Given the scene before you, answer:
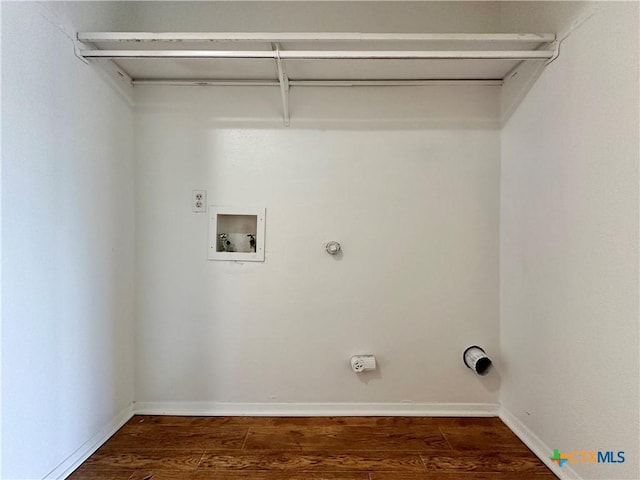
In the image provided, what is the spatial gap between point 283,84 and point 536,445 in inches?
92.3

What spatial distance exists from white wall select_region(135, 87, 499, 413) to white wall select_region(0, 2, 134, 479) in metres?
0.22

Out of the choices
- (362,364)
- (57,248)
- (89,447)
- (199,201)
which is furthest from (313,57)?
(89,447)

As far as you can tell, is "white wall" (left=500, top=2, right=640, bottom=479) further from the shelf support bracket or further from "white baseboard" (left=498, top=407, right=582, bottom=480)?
the shelf support bracket

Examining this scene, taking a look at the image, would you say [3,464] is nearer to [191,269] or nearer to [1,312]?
[1,312]

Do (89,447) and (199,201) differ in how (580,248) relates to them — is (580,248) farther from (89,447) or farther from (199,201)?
(89,447)

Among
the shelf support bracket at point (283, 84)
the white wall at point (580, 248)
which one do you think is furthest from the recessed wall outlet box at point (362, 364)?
the shelf support bracket at point (283, 84)

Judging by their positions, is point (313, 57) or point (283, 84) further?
point (283, 84)

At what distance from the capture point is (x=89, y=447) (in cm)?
157

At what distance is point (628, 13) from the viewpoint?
1121 millimetres

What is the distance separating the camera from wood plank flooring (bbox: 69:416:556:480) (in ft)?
4.73

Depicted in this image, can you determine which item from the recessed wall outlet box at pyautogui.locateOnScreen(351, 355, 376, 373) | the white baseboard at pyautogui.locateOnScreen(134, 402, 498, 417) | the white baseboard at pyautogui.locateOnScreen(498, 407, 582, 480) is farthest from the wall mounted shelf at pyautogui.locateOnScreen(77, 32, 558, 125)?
the white baseboard at pyautogui.locateOnScreen(498, 407, 582, 480)

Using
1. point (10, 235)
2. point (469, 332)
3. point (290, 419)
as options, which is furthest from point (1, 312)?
point (469, 332)

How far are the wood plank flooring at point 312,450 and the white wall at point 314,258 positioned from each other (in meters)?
0.16

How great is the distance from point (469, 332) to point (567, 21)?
1.67 metres
